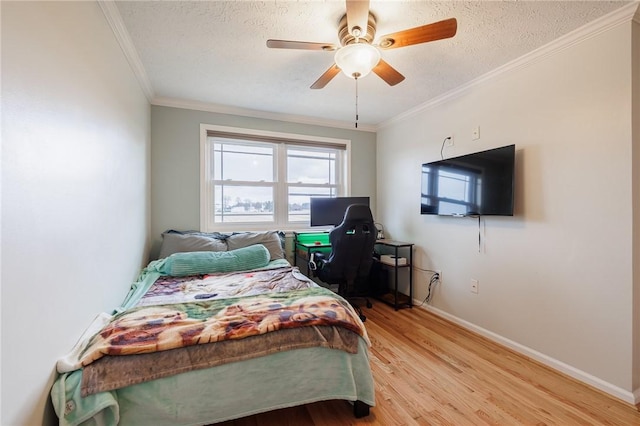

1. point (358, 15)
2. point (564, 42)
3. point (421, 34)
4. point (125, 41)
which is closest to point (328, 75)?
point (358, 15)

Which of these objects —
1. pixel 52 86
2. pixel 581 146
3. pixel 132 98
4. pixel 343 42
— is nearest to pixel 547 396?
pixel 581 146

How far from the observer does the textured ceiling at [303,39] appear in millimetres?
1648

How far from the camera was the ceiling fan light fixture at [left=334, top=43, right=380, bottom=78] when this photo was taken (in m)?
1.63

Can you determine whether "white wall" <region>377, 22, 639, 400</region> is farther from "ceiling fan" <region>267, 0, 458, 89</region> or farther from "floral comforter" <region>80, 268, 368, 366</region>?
"floral comforter" <region>80, 268, 368, 366</region>

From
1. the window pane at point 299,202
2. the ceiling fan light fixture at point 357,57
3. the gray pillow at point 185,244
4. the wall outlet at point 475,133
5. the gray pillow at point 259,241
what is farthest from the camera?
the window pane at point 299,202

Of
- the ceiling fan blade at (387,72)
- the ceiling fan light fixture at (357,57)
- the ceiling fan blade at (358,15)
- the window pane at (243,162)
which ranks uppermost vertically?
the ceiling fan blade at (358,15)

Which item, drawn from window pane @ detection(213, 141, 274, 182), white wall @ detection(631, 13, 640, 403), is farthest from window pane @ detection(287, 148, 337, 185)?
white wall @ detection(631, 13, 640, 403)

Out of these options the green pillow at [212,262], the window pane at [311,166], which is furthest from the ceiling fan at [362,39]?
the window pane at [311,166]

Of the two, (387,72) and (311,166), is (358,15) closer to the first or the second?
(387,72)

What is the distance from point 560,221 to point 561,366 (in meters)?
1.03

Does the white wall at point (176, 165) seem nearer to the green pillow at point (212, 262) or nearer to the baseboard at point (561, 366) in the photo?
the green pillow at point (212, 262)

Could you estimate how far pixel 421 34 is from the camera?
5.03ft

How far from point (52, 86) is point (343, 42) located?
59.0 inches

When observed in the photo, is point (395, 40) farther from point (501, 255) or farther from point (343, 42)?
point (501, 255)
